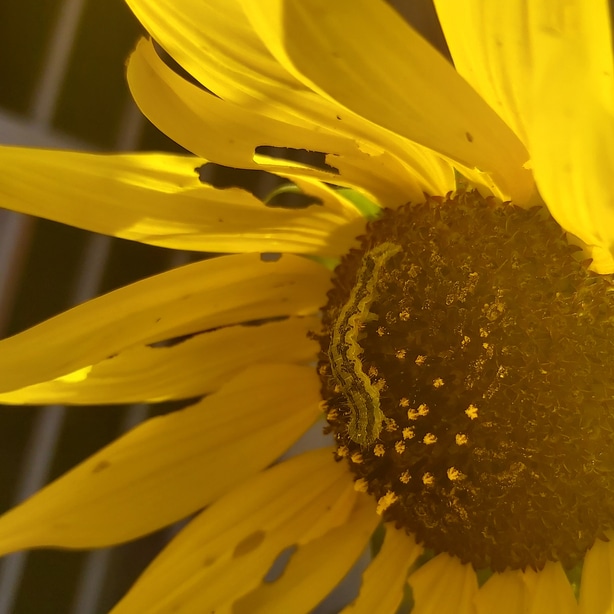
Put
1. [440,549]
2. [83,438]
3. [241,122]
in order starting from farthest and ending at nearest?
1. [83,438]
2. [440,549]
3. [241,122]

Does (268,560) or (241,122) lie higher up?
(241,122)

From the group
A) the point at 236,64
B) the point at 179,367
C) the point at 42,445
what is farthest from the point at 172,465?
the point at 42,445

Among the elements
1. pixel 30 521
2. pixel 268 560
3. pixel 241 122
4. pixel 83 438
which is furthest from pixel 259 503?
pixel 83 438

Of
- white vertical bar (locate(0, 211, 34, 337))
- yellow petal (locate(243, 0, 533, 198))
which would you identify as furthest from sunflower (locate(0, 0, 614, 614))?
white vertical bar (locate(0, 211, 34, 337))

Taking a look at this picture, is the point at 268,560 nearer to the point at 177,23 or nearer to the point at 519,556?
the point at 519,556

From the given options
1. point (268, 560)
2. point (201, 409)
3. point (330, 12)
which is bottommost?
point (268, 560)

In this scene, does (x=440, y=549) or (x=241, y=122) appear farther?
(x=440, y=549)

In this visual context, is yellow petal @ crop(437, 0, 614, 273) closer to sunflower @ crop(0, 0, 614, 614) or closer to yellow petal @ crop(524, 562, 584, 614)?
sunflower @ crop(0, 0, 614, 614)
